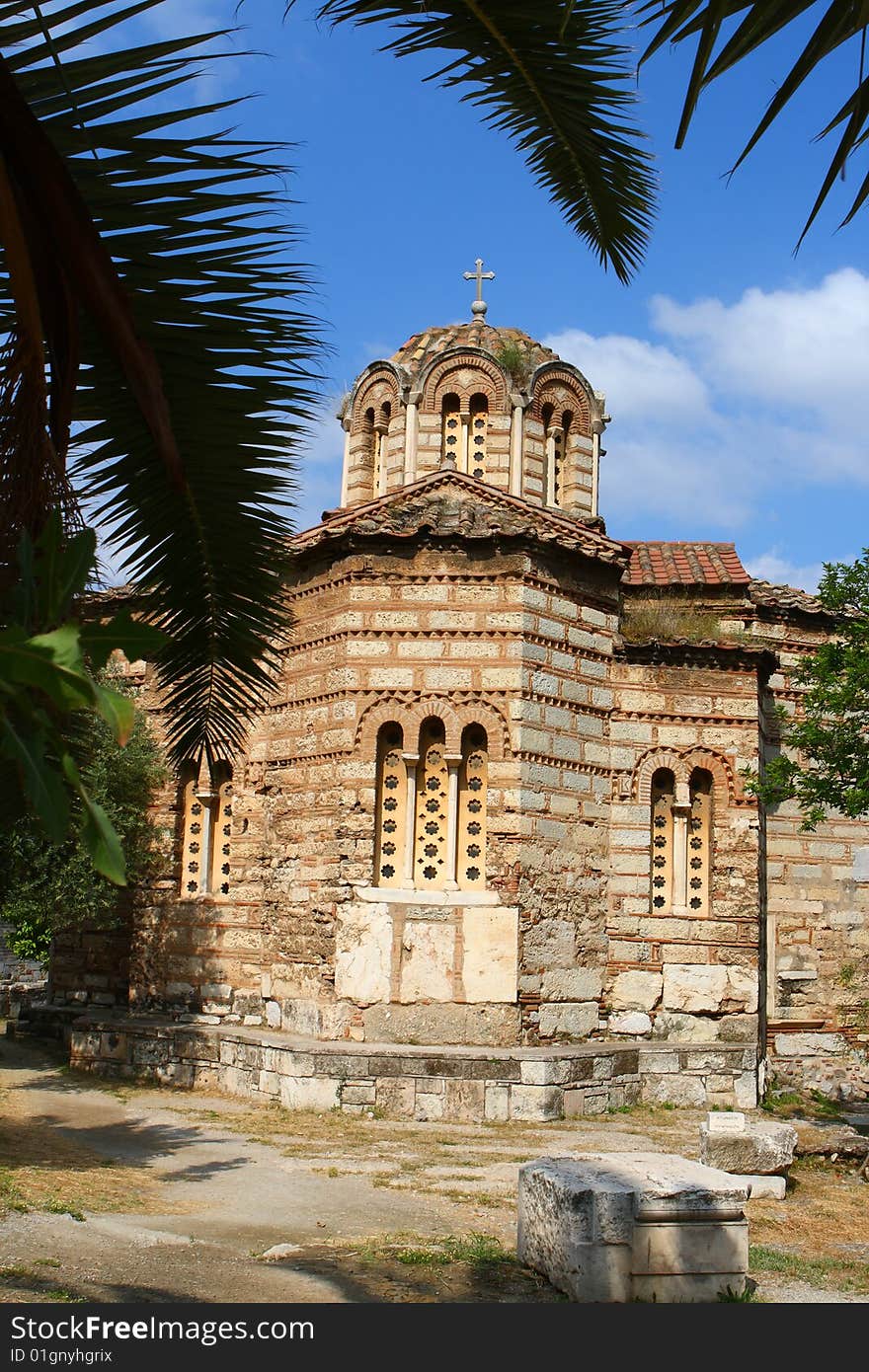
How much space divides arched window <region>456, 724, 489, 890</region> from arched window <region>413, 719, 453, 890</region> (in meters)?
0.16

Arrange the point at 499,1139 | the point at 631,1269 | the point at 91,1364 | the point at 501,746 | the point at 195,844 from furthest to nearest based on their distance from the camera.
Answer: the point at 195,844 < the point at 501,746 < the point at 499,1139 < the point at 631,1269 < the point at 91,1364

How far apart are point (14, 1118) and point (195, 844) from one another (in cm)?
459

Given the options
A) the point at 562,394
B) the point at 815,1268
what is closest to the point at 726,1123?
the point at 815,1268

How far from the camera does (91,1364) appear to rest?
4137 mm

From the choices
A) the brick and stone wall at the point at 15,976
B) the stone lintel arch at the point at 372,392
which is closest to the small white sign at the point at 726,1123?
the stone lintel arch at the point at 372,392

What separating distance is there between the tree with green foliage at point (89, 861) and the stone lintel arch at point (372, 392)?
19.7ft

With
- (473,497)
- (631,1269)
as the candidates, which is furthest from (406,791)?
(631,1269)

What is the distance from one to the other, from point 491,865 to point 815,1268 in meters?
6.19

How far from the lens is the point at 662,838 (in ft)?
48.5

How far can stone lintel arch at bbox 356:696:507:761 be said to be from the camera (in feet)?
43.9

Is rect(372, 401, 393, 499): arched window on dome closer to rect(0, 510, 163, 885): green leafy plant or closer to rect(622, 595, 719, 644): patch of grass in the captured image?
rect(622, 595, 719, 644): patch of grass

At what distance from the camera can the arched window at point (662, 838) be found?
47.9 ft

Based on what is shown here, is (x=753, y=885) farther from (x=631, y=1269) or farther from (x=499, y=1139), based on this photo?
(x=631, y=1269)

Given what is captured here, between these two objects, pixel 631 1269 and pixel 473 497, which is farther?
pixel 473 497
